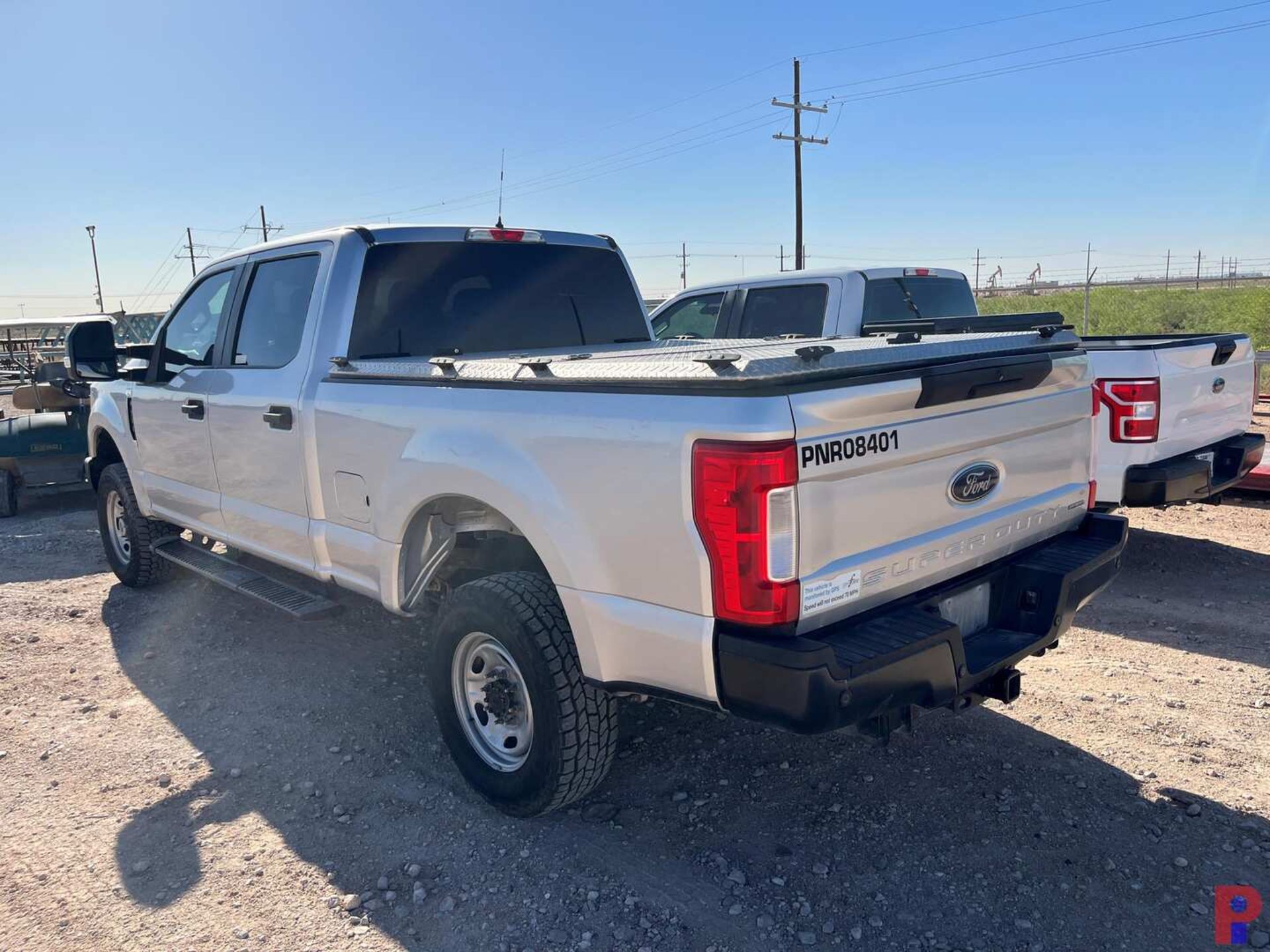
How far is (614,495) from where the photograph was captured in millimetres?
2658

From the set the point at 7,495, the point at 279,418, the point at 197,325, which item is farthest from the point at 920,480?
the point at 7,495

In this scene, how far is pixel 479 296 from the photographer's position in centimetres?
442

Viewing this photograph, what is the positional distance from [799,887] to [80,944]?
7.16 ft

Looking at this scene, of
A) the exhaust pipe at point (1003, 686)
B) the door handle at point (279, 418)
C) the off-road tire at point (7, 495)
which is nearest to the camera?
the exhaust pipe at point (1003, 686)

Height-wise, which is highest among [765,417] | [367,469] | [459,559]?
[765,417]

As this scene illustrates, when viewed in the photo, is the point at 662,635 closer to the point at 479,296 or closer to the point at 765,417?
the point at 765,417

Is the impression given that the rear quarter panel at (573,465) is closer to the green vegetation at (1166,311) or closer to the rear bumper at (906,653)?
the rear bumper at (906,653)

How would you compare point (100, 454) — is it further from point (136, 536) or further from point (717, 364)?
point (717, 364)

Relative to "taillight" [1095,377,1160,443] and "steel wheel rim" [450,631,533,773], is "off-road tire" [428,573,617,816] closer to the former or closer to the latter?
"steel wheel rim" [450,631,533,773]

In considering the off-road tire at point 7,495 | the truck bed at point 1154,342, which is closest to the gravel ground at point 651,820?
the truck bed at point 1154,342

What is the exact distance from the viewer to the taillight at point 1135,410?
534 centimetres

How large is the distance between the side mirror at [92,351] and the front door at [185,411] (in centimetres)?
21

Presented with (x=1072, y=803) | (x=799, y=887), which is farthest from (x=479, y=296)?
(x=1072, y=803)

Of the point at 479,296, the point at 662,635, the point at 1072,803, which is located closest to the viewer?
the point at 662,635
